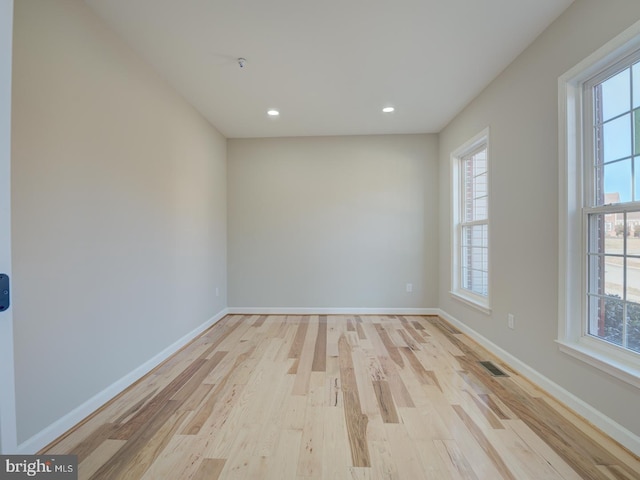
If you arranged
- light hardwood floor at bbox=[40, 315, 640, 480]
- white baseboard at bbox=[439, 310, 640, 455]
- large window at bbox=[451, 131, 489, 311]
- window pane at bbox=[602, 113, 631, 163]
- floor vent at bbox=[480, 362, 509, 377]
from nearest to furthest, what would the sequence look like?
1. light hardwood floor at bbox=[40, 315, 640, 480]
2. white baseboard at bbox=[439, 310, 640, 455]
3. window pane at bbox=[602, 113, 631, 163]
4. floor vent at bbox=[480, 362, 509, 377]
5. large window at bbox=[451, 131, 489, 311]

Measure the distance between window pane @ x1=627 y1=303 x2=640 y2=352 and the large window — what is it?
1.34m

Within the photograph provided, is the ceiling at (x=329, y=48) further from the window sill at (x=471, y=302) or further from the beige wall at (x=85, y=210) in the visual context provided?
the window sill at (x=471, y=302)

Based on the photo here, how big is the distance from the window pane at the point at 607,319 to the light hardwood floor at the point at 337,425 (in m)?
0.55

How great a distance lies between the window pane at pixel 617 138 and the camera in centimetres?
170

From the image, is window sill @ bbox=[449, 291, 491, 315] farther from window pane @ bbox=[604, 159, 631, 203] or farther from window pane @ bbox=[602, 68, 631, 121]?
window pane @ bbox=[602, 68, 631, 121]

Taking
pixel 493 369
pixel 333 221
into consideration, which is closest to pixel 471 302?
pixel 493 369

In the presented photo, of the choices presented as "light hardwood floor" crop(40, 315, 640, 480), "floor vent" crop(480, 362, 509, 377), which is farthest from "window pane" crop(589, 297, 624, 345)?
"floor vent" crop(480, 362, 509, 377)

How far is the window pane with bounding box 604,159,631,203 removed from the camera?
5.63 feet

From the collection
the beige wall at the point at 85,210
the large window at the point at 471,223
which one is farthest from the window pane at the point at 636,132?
the beige wall at the point at 85,210

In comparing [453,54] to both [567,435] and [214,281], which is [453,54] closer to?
[567,435]

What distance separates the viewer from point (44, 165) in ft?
5.35

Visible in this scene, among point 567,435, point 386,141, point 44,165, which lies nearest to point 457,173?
point 386,141

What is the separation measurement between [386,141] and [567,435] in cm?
379

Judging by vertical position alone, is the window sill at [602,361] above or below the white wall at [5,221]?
below
